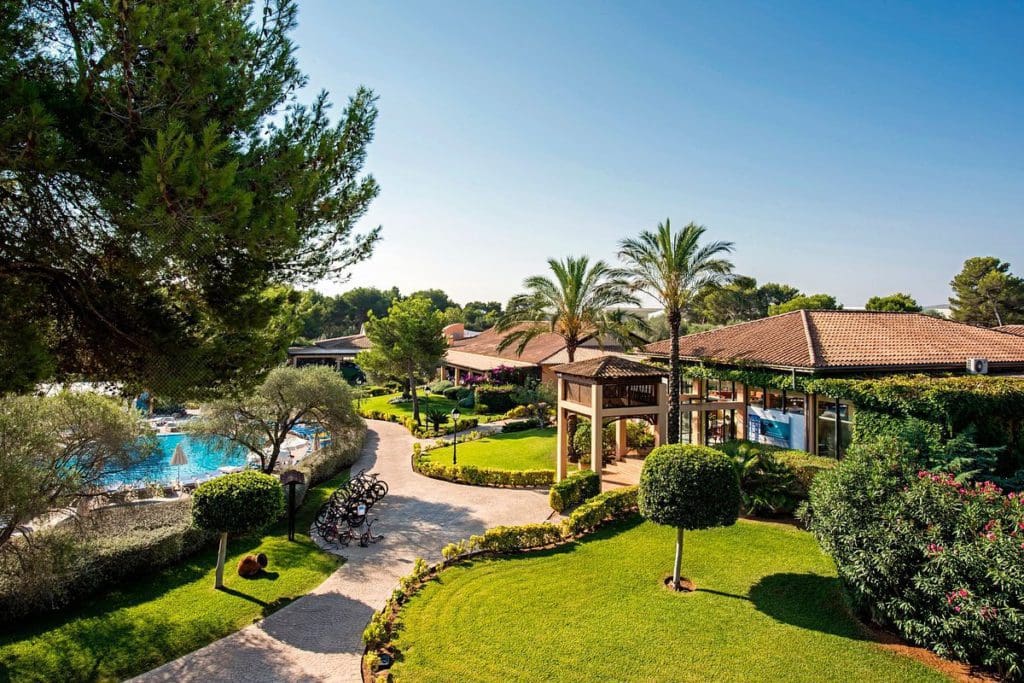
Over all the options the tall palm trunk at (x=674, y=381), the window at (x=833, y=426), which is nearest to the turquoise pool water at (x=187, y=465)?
the tall palm trunk at (x=674, y=381)

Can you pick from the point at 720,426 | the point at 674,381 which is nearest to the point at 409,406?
the point at 720,426

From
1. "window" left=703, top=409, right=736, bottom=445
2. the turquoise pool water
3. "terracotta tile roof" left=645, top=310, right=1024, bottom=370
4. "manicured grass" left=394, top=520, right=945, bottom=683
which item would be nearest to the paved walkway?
"manicured grass" left=394, top=520, right=945, bottom=683

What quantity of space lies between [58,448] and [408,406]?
96.7 feet

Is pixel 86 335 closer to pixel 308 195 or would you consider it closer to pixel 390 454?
pixel 308 195

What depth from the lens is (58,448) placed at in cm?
1248

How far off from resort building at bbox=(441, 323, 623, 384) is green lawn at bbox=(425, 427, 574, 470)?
6.27m

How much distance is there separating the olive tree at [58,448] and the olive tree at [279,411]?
18.5 feet

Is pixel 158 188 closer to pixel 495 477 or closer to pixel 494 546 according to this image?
pixel 494 546

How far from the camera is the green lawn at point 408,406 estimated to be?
37.9 metres

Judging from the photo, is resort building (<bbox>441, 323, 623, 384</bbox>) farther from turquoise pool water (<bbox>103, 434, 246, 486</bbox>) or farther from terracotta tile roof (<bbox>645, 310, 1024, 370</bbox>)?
turquoise pool water (<bbox>103, 434, 246, 486</bbox>)

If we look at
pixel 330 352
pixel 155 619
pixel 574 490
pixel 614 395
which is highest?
pixel 330 352

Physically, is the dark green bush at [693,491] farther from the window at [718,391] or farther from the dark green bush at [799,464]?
the window at [718,391]

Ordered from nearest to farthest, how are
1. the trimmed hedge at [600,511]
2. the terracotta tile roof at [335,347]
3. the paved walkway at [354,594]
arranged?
1. the paved walkway at [354,594]
2. the trimmed hedge at [600,511]
3. the terracotta tile roof at [335,347]

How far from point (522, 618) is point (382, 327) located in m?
30.8
